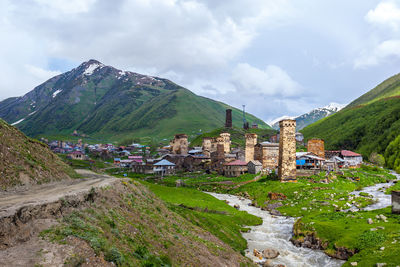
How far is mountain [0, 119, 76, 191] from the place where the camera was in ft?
80.8

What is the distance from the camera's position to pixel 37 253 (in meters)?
11.8

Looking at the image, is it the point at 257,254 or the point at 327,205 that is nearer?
the point at 257,254

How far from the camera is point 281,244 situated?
37594 millimetres

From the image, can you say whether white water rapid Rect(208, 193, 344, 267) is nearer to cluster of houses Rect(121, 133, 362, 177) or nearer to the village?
the village

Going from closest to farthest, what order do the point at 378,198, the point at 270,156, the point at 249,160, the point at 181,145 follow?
the point at 378,198 → the point at 270,156 → the point at 249,160 → the point at 181,145

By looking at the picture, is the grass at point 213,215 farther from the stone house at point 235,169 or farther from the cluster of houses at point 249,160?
the cluster of houses at point 249,160

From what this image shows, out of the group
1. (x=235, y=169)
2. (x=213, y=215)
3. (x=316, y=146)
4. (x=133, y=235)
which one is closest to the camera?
(x=133, y=235)

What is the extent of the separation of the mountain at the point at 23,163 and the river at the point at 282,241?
25.8 meters

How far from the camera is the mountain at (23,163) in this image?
2462cm

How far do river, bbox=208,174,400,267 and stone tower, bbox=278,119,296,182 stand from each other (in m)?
18.2

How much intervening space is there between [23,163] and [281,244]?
34.0m

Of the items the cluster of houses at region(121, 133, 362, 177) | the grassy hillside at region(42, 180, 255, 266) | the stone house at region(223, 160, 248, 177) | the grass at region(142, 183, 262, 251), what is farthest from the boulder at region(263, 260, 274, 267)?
the stone house at region(223, 160, 248, 177)

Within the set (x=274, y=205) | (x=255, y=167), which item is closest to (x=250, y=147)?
(x=255, y=167)

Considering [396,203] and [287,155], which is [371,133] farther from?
[396,203]
